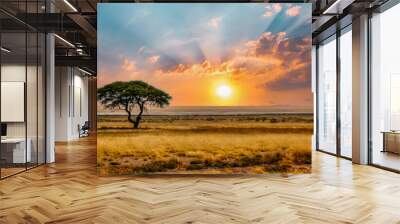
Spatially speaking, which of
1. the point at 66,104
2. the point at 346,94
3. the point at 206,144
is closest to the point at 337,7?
the point at 346,94

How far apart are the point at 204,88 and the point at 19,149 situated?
338 cm

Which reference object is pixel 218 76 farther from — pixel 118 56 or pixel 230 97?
pixel 118 56

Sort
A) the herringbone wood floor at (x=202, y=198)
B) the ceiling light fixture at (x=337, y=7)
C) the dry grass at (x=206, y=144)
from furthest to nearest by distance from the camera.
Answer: the ceiling light fixture at (x=337, y=7) → the dry grass at (x=206, y=144) → the herringbone wood floor at (x=202, y=198)

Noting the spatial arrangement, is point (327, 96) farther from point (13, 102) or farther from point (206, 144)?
point (13, 102)

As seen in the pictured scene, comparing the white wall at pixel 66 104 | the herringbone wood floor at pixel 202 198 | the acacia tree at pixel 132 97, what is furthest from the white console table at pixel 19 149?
the white wall at pixel 66 104

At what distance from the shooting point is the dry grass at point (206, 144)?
21.3 feet

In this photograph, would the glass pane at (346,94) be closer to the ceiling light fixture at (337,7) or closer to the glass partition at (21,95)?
the ceiling light fixture at (337,7)

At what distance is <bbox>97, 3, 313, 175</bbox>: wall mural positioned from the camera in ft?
21.3

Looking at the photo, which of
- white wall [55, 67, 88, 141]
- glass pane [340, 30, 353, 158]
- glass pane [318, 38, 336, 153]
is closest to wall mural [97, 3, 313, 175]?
glass pane [340, 30, 353, 158]

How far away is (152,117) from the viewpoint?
6617mm

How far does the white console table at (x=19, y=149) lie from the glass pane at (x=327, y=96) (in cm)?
699

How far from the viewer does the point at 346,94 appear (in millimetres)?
9008

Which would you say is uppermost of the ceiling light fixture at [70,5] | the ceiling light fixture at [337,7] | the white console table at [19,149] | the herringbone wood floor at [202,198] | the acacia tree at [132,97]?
the ceiling light fixture at [70,5]

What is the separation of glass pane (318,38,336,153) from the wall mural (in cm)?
356
